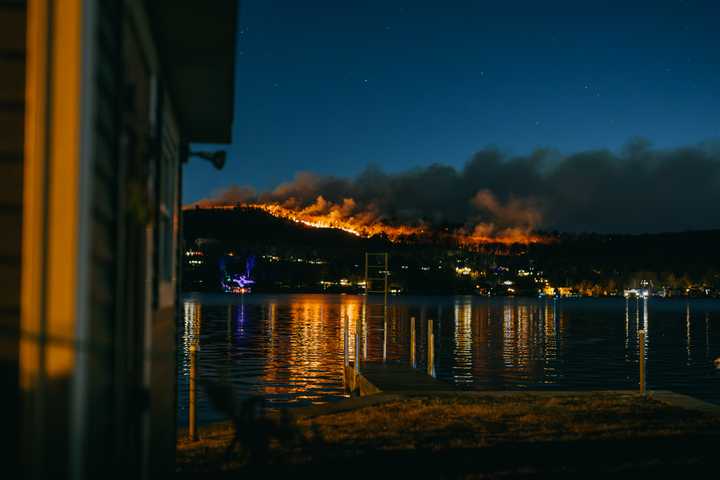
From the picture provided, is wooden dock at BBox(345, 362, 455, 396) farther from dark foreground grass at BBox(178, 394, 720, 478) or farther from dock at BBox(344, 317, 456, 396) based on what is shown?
Result: dark foreground grass at BBox(178, 394, 720, 478)

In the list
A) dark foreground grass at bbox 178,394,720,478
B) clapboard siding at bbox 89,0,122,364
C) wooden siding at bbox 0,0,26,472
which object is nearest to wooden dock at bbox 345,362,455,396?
dark foreground grass at bbox 178,394,720,478

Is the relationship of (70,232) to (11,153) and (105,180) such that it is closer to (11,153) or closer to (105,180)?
(11,153)

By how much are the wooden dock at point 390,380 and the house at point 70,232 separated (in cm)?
1308

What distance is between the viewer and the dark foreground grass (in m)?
8.93

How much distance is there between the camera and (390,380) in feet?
65.9

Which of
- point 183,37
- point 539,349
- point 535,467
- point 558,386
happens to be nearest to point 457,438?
point 535,467

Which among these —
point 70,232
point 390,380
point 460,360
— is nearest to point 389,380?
point 390,380

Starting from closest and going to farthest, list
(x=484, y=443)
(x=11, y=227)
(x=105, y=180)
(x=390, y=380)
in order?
(x=11, y=227) < (x=105, y=180) < (x=484, y=443) < (x=390, y=380)

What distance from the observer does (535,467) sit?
8.98 metres

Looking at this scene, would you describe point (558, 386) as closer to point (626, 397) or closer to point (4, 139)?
point (626, 397)

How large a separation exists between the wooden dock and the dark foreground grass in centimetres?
307

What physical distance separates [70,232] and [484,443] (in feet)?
26.4

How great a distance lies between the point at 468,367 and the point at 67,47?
35.6m

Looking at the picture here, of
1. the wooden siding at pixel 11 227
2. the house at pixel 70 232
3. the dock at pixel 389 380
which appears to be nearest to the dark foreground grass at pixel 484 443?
the dock at pixel 389 380
